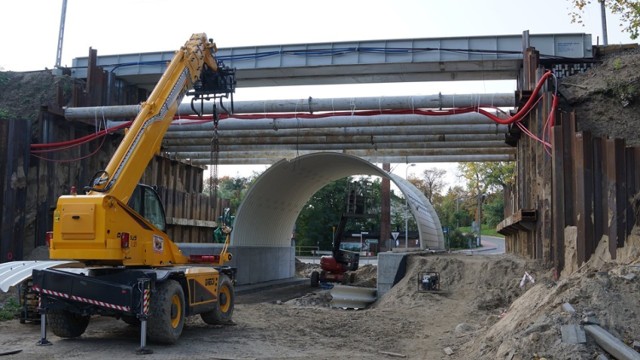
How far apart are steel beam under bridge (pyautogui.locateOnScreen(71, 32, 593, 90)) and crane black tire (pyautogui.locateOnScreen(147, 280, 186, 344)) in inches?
467

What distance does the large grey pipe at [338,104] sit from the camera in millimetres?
18438

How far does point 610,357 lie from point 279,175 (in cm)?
1964

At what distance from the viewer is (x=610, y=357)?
→ 715cm

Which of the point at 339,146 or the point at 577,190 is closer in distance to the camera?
the point at 577,190

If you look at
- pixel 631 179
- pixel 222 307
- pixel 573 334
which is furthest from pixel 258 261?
pixel 573 334

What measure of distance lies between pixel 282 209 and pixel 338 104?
449 inches

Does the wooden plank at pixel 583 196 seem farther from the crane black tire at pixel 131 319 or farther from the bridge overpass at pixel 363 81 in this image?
the crane black tire at pixel 131 319

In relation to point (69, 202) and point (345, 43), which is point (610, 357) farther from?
point (345, 43)

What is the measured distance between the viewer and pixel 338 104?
19312mm

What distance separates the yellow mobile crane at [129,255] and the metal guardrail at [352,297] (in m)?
6.18

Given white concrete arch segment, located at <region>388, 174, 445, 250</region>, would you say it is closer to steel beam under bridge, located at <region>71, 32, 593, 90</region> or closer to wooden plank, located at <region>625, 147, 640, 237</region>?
steel beam under bridge, located at <region>71, 32, 593, 90</region>

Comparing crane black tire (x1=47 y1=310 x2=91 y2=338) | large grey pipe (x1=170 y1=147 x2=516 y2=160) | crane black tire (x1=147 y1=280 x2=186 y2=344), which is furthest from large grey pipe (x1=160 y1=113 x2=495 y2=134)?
crane black tire (x1=47 y1=310 x2=91 y2=338)

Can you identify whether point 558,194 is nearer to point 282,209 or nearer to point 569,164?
point 569,164

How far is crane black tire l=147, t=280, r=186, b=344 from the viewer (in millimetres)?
10758
